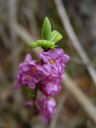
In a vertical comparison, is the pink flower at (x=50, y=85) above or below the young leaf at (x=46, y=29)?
below

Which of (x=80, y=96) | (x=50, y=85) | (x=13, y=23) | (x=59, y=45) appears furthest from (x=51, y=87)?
(x=59, y=45)

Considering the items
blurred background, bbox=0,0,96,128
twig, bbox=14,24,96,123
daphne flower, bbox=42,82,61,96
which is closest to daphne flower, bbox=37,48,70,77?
daphne flower, bbox=42,82,61,96

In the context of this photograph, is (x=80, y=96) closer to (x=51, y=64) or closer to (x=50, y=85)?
(x=50, y=85)

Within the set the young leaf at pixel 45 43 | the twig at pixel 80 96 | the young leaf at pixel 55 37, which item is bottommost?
the twig at pixel 80 96

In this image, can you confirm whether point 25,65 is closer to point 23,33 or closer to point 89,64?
point 89,64

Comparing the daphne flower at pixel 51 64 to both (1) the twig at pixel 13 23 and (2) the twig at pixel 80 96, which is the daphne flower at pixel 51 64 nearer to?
(2) the twig at pixel 80 96

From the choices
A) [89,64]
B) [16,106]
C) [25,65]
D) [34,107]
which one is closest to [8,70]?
[16,106]

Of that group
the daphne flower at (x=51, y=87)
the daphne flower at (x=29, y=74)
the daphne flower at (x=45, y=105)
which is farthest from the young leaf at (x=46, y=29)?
the daphne flower at (x=45, y=105)

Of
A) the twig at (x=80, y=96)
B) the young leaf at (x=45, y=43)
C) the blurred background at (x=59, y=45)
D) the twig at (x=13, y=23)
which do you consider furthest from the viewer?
the twig at (x=13, y=23)

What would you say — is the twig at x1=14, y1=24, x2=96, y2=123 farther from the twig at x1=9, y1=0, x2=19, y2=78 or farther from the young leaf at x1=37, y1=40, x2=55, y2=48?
the young leaf at x1=37, y1=40, x2=55, y2=48
